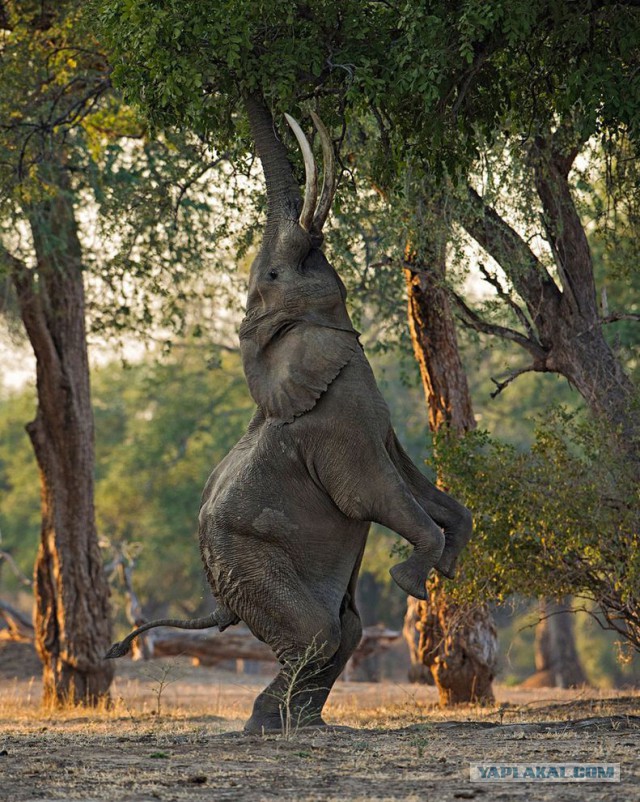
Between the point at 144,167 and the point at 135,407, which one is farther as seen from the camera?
the point at 135,407

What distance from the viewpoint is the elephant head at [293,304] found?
27.0 ft

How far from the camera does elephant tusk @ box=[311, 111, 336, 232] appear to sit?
330 inches

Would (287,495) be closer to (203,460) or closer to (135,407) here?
(203,460)

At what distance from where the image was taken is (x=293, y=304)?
8.40 m

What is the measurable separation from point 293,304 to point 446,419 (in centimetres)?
566

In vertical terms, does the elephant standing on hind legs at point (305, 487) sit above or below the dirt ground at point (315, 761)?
above

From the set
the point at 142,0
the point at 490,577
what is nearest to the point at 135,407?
the point at 490,577

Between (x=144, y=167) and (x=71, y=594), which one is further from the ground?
(x=144, y=167)

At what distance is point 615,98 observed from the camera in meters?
7.80

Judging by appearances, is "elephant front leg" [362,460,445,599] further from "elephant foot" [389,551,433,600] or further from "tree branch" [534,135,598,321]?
"tree branch" [534,135,598,321]

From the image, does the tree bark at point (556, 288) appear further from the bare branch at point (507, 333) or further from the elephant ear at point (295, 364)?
the elephant ear at point (295, 364)

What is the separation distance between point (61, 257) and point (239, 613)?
26.6ft

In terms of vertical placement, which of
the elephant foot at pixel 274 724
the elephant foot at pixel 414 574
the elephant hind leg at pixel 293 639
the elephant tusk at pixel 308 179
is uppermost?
the elephant tusk at pixel 308 179

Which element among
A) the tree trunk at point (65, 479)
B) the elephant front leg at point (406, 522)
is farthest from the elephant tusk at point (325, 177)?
the tree trunk at point (65, 479)
